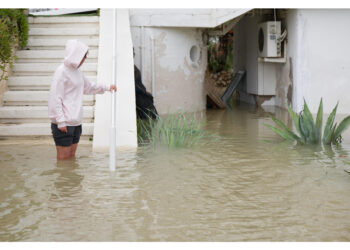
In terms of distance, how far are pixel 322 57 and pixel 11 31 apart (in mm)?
6462

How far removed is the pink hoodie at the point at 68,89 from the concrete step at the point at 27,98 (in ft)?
8.38

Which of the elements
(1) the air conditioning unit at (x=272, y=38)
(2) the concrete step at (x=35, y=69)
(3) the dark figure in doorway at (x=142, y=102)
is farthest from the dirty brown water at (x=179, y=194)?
(1) the air conditioning unit at (x=272, y=38)

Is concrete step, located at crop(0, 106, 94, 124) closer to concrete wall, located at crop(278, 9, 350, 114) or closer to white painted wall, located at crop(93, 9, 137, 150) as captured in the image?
white painted wall, located at crop(93, 9, 137, 150)

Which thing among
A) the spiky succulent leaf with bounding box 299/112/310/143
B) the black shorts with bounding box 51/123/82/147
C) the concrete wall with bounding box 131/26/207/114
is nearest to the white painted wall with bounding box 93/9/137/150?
the black shorts with bounding box 51/123/82/147

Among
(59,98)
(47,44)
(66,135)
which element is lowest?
(66,135)

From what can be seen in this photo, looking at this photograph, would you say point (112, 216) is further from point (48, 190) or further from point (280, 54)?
point (280, 54)

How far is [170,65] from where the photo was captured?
12.5m

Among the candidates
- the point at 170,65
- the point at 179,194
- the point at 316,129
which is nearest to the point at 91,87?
the point at 179,194

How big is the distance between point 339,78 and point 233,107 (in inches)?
130

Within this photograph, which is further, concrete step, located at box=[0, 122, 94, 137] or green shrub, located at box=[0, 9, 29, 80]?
green shrub, located at box=[0, 9, 29, 80]

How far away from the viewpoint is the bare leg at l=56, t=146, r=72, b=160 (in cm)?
673

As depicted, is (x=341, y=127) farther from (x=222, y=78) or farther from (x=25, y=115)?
(x=222, y=78)

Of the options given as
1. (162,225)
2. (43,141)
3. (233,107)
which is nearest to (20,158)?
(43,141)

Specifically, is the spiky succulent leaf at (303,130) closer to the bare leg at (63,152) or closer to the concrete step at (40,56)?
the bare leg at (63,152)
